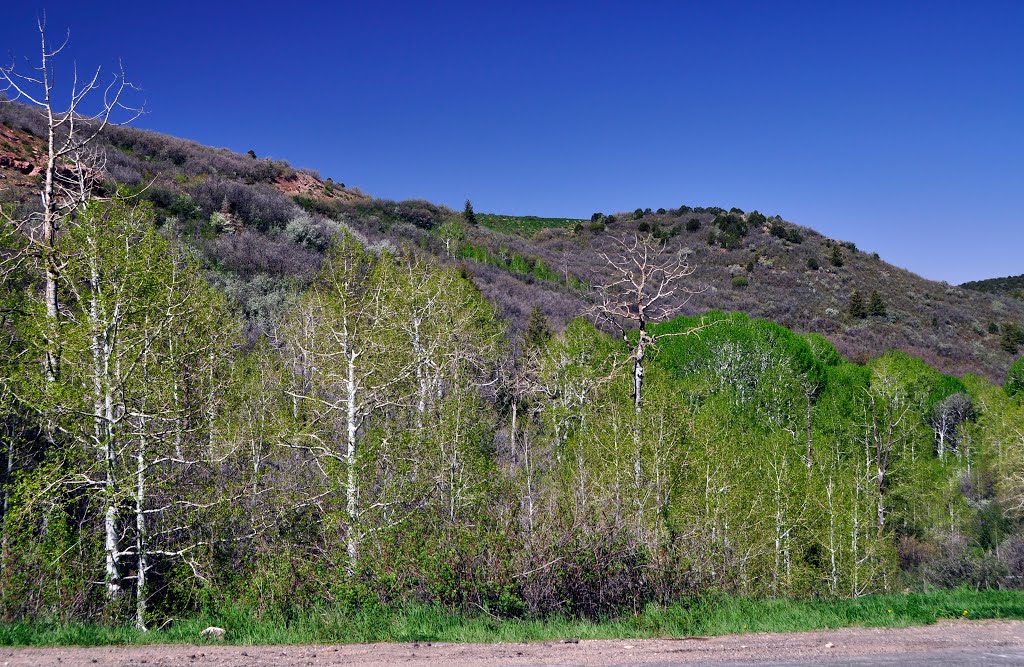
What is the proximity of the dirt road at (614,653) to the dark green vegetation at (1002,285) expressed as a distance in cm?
11766

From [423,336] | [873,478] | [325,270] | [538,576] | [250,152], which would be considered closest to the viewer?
[538,576]

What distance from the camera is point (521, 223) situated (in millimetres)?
121312

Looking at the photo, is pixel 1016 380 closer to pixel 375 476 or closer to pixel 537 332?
pixel 537 332

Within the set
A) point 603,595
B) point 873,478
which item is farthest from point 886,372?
point 603,595

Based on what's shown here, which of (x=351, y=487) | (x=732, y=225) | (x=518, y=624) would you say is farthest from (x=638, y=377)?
(x=732, y=225)

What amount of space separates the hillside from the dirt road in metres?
22.0

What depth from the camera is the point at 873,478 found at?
1142 inches

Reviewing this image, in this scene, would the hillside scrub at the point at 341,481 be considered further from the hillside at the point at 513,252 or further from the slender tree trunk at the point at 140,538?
the hillside at the point at 513,252

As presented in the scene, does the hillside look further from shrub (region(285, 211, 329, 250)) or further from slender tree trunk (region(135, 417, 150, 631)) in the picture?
slender tree trunk (region(135, 417, 150, 631))

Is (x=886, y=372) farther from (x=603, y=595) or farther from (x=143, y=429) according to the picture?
(x=143, y=429)

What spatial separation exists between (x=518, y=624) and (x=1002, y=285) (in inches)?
5387

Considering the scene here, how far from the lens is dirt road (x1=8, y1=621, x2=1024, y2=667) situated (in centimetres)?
789

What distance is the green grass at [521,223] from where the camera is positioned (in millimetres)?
113625

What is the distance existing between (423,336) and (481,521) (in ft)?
35.3
